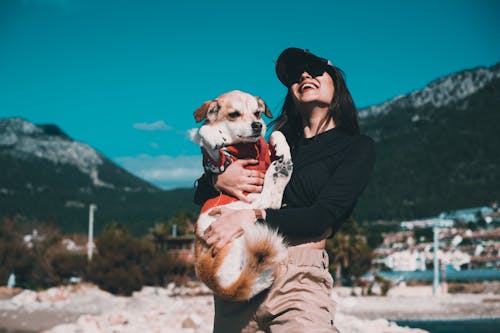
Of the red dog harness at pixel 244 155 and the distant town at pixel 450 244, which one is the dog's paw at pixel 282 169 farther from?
the distant town at pixel 450 244

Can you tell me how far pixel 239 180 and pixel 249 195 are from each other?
0.09m

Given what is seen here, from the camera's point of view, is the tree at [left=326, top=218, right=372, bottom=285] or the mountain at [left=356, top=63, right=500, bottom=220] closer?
the tree at [left=326, top=218, right=372, bottom=285]

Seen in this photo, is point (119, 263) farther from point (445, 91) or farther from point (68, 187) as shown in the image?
point (445, 91)

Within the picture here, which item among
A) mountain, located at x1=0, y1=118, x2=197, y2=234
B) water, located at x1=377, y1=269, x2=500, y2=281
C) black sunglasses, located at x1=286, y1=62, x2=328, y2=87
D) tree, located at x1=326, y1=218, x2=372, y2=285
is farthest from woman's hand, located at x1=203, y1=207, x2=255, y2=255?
mountain, located at x1=0, y1=118, x2=197, y2=234

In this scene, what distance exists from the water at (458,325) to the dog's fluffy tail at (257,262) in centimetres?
1858

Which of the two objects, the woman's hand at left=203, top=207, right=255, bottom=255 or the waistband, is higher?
the woman's hand at left=203, top=207, right=255, bottom=255

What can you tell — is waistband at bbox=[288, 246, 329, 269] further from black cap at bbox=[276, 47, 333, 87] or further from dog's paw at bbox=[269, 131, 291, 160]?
black cap at bbox=[276, 47, 333, 87]

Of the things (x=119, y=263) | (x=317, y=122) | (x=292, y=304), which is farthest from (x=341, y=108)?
(x=119, y=263)

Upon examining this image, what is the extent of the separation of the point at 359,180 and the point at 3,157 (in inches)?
4335

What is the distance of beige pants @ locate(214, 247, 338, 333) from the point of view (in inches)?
109

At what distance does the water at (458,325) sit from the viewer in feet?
66.8

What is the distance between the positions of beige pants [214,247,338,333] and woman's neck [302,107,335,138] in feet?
2.45

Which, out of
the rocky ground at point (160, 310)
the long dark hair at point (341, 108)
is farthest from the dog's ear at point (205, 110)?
the rocky ground at point (160, 310)

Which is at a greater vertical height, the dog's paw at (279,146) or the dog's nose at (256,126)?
the dog's nose at (256,126)
